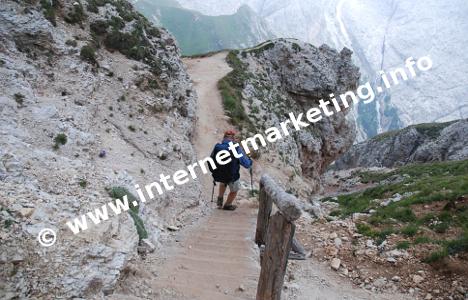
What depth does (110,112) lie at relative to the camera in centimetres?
1639

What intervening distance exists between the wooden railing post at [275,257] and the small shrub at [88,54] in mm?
13768

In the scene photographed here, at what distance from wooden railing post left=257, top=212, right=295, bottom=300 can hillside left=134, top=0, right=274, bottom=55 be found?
128m

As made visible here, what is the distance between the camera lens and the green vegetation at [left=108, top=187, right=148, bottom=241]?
32.6ft

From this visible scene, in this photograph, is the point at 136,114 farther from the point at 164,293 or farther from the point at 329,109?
the point at 329,109

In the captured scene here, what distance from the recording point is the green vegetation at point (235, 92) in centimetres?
2878

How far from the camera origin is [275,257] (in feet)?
→ 21.9

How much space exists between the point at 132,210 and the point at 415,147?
92.8 metres

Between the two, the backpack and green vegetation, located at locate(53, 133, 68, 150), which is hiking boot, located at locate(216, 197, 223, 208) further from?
green vegetation, located at locate(53, 133, 68, 150)

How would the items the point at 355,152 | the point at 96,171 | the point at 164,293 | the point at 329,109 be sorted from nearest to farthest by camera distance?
the point at 164,293 < the point at 96,171 < the point at 329,109 < the point at 355,152

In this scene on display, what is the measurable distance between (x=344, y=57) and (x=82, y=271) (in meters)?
44.0

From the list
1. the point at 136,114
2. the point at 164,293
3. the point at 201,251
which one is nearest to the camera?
the point at 164,293

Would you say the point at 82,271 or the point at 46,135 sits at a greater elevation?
the point at 46,135

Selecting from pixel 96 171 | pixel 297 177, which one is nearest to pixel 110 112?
pixel 96 171

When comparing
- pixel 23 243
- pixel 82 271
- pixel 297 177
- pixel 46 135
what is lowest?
pixel 297 177
